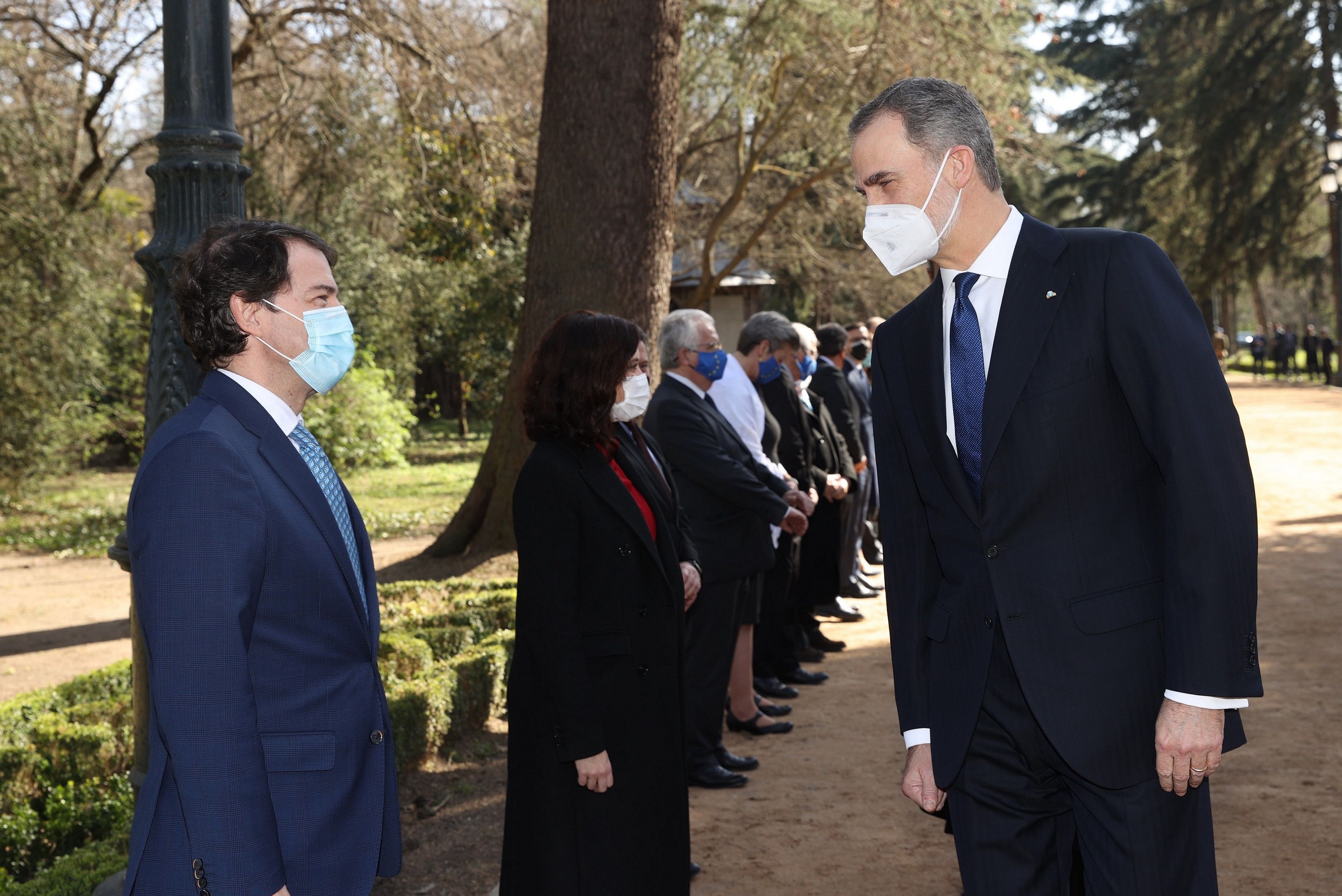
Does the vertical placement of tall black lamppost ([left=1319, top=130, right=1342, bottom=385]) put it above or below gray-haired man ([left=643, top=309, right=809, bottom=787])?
above

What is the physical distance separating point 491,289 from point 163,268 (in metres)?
19.8

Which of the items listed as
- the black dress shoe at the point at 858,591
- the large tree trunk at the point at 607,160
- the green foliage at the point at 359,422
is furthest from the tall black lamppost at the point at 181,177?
the green foliage at the point at 359,422

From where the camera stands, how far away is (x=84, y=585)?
12023 mm

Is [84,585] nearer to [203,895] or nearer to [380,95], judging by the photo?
[380,95]

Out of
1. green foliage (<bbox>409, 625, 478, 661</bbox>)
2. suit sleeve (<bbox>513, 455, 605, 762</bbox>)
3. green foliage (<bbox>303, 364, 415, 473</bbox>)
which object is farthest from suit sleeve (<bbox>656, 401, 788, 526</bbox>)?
green foliage (<bbox>303, 364, 415, 473</bbox>)

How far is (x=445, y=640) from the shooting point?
722cm

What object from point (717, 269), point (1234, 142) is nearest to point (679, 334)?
point (717, 269)

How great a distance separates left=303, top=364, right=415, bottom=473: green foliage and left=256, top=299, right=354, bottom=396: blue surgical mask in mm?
15649

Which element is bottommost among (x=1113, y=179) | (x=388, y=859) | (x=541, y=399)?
(x=388, y=859)

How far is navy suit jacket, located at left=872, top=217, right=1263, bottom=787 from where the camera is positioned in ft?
7.55

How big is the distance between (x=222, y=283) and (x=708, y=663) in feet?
12.6

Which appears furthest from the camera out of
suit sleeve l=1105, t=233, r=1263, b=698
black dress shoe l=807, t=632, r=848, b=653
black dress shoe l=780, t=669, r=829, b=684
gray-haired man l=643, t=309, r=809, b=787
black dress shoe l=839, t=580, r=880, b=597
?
black dress shoe l=839, t=580, r=880, b=597

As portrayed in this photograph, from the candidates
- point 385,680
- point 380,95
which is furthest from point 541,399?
point 380,95

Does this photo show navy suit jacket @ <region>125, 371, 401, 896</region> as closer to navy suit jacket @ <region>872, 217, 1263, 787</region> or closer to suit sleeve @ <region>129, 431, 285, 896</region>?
suit sleeve @ <region>129, 431, 285, 896</region>
